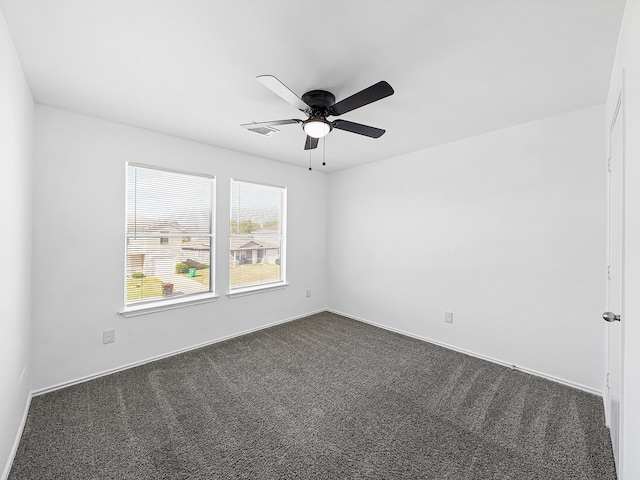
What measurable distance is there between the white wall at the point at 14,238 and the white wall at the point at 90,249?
0.66ft

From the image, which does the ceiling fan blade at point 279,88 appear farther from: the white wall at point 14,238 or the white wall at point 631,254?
the white wall at point 631,254

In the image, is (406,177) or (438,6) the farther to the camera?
(406,177)

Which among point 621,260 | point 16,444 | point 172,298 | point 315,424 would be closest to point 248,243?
point 172,298

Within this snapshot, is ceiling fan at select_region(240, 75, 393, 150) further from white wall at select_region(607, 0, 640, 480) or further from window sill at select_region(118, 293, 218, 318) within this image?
window sill at select_region(118, 293, 218, 318)

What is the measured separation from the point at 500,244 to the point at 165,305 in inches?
149

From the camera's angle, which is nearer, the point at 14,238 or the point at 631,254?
the point at 631,254

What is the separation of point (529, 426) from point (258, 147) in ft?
12.5

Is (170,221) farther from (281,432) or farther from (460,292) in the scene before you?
(460,292)

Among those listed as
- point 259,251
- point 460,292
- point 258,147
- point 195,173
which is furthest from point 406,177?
point 195,173

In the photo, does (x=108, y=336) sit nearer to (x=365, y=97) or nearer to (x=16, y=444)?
(x=16, y=444)

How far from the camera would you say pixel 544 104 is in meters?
2.45

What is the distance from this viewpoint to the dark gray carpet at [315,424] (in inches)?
66.9

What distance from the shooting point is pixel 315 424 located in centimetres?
209

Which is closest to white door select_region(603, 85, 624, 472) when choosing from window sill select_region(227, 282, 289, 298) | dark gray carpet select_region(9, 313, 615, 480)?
dark gray carpet select_region(9, 313, 615, 480)
